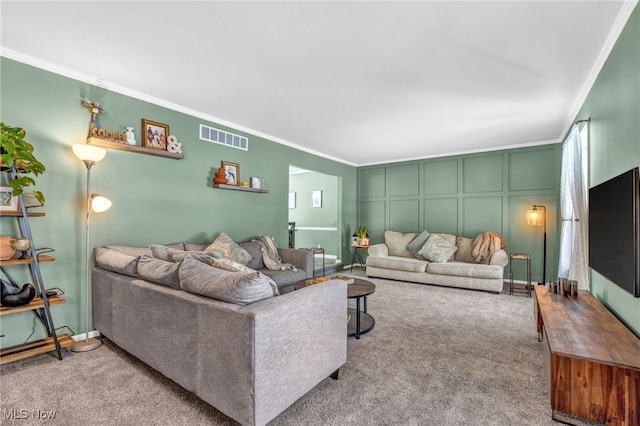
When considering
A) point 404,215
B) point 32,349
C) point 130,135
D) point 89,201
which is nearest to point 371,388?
point 32,349

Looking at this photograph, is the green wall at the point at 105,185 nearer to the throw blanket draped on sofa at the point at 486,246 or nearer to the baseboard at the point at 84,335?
the baseboard at the point at 84,335

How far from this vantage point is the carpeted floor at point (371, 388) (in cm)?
170

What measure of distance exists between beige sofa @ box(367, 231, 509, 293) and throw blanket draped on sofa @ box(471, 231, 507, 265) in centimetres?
12

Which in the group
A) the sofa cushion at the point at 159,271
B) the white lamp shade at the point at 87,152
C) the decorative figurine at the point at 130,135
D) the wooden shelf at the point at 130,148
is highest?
the decorative figurine at the point at 130,135

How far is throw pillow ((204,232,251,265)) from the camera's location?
3.60 m

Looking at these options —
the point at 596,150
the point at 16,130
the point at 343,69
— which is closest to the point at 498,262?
the point at 596,150

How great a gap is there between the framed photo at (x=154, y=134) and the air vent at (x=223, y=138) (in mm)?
525

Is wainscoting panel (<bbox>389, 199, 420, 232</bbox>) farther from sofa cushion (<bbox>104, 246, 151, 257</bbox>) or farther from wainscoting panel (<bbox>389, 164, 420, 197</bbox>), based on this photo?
sofa cushion (<bbox>104, 246, 151, 257</bbox>)

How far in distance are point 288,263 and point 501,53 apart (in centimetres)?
338

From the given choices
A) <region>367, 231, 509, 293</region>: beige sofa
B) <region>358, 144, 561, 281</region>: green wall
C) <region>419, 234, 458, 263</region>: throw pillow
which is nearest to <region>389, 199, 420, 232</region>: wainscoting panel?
<region>358, 144, 561, 281</region>: green wall

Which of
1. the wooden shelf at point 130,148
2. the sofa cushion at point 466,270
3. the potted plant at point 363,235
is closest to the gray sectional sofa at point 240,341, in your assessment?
the wooden shelf at point 130,148

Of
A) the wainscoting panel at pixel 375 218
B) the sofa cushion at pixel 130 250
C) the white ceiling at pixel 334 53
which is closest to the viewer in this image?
the white ceiling at pixel 334 53

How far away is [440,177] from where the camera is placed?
241 inches

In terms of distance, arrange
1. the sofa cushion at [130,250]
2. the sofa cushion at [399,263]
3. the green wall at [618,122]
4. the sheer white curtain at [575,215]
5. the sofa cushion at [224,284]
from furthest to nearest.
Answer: the sofa cushion at [399,263]
the sheer white curtain at [575,215]
the sofa cushion at [130,250]
the green wall at [618,122]
the sofa cushion at [224,284]
